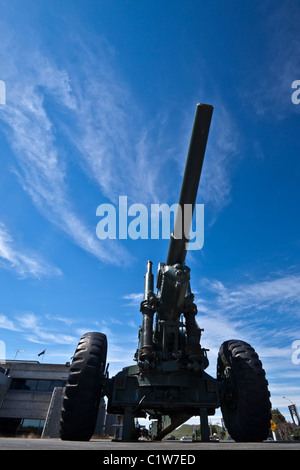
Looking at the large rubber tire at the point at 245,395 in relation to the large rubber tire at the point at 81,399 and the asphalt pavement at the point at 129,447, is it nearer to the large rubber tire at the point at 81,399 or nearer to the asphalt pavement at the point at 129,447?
the asphalt pavement at the point at 129,447

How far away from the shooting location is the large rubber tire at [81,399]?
600 centimetres

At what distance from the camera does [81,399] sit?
611 centimetres

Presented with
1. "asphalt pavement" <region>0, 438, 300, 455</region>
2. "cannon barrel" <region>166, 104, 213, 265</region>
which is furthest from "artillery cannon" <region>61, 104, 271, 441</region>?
"asphalt pavement" <region>0, 438, 300, 455</region>

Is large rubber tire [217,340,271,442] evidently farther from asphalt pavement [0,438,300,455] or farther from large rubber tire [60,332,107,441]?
large rubber tire [60,332,107,441]

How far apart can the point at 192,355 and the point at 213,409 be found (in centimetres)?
169

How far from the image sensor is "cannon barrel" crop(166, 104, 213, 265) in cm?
626

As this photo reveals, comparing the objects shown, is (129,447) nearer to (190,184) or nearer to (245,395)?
(245,395)

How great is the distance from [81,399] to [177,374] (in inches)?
93.9

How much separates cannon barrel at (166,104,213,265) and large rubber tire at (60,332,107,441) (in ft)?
10.7

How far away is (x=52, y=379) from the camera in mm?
26875

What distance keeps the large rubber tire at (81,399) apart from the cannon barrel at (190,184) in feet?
10.7

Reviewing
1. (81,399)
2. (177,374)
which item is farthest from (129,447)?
(177,374)
